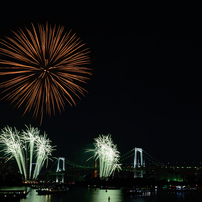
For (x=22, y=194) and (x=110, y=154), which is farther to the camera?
(x=110, y=154)

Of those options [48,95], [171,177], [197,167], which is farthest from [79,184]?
[48,95]

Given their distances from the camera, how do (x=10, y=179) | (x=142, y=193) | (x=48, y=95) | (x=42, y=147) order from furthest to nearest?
(x=10, y=179)
(x=142, y=193)
(x=42, y=147)
(x=48, y=95)

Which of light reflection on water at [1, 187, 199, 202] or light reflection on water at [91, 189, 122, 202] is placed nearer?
light reflection on water at [91, 189, 122, 202]

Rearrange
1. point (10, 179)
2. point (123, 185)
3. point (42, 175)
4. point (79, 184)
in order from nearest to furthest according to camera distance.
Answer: point (10, 179)
point (123, 185)
point (79, 184)
point (42, 175)

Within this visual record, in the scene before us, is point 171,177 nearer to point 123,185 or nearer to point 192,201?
point 123,185

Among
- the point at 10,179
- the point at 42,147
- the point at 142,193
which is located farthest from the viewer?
the point at 10,179

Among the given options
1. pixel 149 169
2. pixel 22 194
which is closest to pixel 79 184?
pixel 149 169

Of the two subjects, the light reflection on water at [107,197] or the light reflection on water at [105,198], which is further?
the light reflection on water at [105,198]

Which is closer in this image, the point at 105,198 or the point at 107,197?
the point at 105,198

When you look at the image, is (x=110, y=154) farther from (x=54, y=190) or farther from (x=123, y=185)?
(x=123, y=185)

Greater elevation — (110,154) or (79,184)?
(110,154)
